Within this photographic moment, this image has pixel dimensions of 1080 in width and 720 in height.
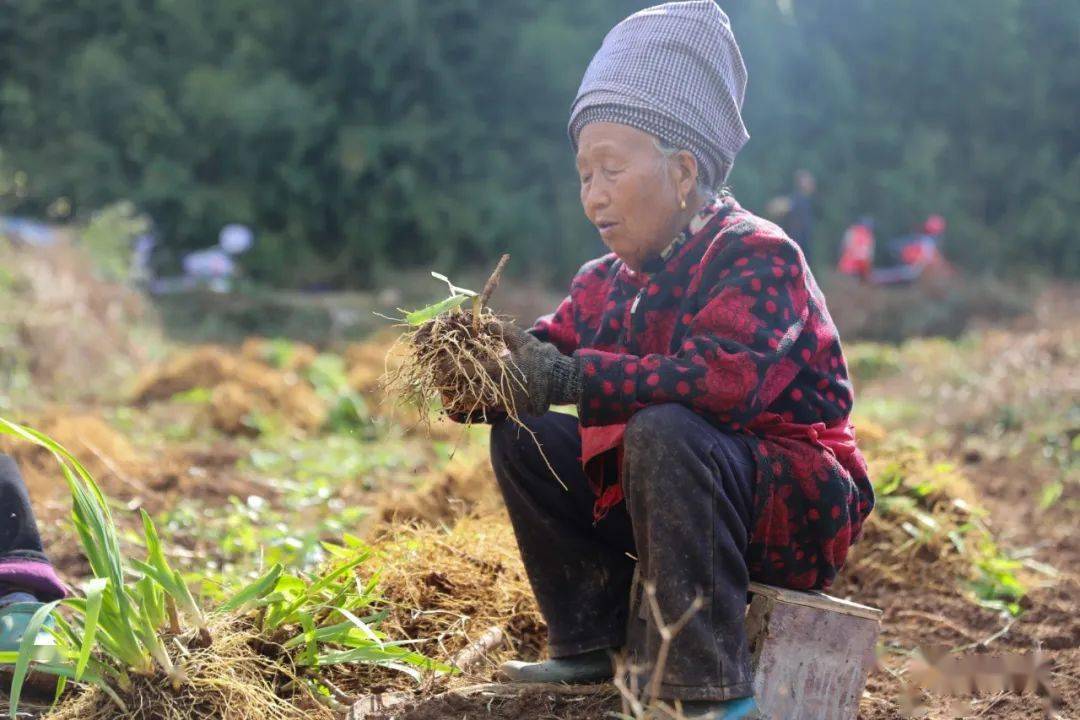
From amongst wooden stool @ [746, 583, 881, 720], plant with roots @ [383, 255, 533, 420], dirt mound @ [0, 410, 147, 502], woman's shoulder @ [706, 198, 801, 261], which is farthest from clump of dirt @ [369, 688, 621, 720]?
dirt mound @ [0, 410, 147, 502]

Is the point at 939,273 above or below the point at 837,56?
below

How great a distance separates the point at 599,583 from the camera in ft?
9.26

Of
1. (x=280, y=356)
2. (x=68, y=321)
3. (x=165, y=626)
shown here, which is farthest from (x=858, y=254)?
(x=165, y=626)

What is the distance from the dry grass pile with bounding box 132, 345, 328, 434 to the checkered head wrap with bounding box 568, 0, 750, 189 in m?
4.24

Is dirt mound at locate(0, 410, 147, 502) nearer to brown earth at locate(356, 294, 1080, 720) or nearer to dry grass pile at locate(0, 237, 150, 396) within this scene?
brown earth at locate(356, 294, 1080, 720)

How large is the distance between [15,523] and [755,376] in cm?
183

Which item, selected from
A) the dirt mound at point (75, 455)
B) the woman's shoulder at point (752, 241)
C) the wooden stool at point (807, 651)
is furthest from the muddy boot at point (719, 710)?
the dirt mound at point (75, 455)

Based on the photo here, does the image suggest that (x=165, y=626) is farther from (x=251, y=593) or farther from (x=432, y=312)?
(x=432, y=312)

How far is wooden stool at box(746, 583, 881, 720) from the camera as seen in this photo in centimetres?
248

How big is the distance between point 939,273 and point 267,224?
882 cm

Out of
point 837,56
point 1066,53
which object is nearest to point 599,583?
point 837,56

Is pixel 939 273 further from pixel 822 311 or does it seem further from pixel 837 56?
pixel 822 311

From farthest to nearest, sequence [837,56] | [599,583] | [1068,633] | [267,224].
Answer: [837,56]
[267,224]
[1068,633]
[599,583]

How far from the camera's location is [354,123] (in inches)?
605
